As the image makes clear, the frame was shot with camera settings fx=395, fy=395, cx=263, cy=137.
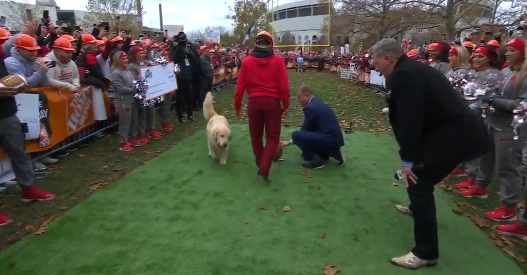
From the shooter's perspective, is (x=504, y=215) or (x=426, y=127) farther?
(x=504, y=215)

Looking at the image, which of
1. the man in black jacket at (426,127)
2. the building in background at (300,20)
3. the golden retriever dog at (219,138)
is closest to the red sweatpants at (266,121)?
the golden retriever dog at (219,138)

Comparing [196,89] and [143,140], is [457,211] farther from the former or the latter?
[196,89]

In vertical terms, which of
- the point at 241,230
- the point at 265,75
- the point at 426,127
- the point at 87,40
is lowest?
the point at 241,230

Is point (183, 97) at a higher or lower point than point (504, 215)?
higher

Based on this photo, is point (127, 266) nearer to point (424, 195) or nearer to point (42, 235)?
point (42, 235)

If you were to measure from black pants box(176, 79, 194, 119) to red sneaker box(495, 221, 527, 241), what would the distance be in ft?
25.9

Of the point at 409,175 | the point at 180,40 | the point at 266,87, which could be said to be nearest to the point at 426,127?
the point at 409,175

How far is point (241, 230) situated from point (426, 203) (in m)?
1.98

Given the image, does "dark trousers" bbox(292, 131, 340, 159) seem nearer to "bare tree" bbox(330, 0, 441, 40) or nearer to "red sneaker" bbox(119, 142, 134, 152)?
"red sneaker" bbox(119, 142, 134, 152)

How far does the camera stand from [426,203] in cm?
355

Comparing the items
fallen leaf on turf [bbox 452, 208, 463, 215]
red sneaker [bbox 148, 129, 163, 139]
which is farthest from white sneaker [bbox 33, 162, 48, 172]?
fallen leaf on turf [bbox 452, 208, 463, 215]

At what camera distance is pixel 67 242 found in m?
4.13

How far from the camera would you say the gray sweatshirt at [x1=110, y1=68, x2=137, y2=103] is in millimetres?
7449

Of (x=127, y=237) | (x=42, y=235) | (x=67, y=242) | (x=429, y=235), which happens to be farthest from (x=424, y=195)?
(x=42, y=235)
